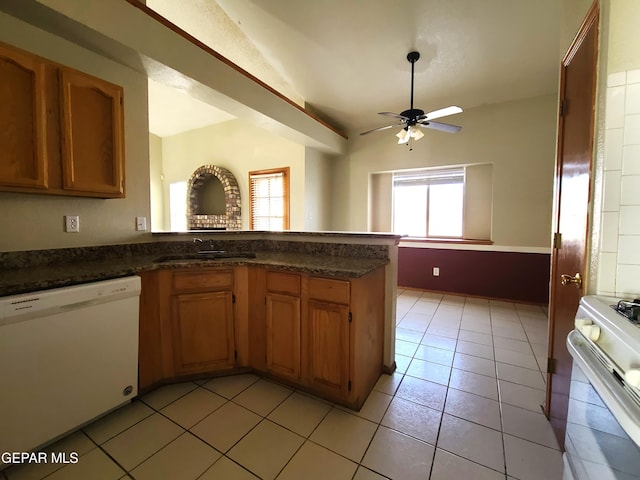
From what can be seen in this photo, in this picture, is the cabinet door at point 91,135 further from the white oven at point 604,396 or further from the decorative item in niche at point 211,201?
the decorative item in niche at point 211,201

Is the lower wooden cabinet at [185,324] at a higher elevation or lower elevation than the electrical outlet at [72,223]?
lower

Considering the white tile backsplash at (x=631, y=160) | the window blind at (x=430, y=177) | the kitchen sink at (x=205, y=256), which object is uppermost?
the window blind at (x=430, y=177)

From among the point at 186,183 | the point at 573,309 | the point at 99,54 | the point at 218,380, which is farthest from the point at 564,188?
the point at 186,183

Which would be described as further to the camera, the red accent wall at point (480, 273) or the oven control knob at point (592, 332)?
the red accent wall at point (480, 273)

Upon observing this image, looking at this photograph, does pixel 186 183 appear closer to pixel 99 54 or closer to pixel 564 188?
pixel 99 54

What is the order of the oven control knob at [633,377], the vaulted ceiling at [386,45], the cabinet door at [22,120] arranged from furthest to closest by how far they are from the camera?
the vaulted ceiling at [386,45], the cabinet door at [22,120], the oven control knob at [633,377]

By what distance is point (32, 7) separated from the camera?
4.86ft

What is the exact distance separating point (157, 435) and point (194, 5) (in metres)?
4.11

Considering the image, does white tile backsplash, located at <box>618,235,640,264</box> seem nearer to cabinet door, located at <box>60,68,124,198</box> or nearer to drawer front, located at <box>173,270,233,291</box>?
drawer front, located at <box>173,270,233,291</box>

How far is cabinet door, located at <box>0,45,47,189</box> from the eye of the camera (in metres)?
1.39

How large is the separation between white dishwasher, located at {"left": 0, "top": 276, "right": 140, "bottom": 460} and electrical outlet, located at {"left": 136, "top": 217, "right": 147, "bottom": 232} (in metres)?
0.80

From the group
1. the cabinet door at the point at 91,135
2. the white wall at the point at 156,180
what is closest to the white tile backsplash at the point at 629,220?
the cabinet door at the point at 91,135

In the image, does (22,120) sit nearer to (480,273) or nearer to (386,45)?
(386,45)

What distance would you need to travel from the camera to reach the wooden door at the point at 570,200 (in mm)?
1178
